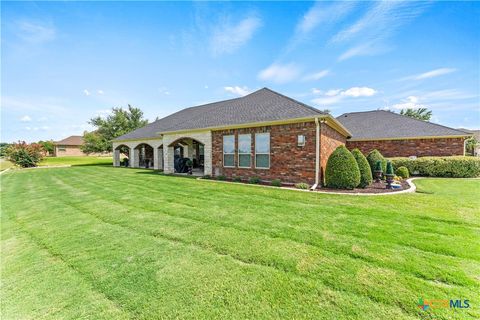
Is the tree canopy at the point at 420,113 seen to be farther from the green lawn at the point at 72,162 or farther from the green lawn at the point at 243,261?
the green lawn at the point at 72,162

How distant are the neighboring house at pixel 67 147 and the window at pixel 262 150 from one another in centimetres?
5648

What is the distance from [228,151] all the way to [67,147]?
197 ft

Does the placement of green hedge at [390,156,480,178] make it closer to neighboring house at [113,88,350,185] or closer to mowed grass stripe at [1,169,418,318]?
neighboring house at [113,88,350,185]

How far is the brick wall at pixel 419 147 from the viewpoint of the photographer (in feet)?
44.8

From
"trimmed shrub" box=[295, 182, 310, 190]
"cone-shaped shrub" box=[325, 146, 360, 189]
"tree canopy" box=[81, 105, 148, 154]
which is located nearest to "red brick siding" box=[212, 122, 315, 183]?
"trimmed shrub" box=[295, 182, 310, 190]

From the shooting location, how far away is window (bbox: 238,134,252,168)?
11.0 metres

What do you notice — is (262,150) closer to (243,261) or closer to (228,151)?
(228,151)

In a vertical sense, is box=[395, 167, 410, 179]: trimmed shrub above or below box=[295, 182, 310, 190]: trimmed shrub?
above

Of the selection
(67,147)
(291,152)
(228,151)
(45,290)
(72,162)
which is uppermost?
(67,147)

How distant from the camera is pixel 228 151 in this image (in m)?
11.9

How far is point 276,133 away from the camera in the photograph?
32.6 feet

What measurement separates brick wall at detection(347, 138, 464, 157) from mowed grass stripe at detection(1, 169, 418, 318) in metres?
16.6

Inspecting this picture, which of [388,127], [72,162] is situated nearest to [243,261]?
[388,127]

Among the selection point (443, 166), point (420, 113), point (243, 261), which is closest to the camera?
point (243, 261)
